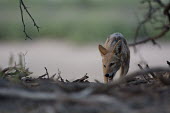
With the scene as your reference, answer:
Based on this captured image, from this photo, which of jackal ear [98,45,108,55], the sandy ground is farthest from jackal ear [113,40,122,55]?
the sandy ground

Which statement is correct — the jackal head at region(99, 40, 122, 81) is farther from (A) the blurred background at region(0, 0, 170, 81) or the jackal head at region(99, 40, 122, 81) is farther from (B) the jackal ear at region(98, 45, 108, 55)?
(A) the blurred background at region(0, 0, 170, 81)

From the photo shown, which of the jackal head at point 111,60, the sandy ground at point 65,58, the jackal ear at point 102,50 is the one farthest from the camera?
the sandy ground at point 65,58

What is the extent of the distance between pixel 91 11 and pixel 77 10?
81 centimetres

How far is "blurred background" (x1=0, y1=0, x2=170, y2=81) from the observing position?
23677 mm

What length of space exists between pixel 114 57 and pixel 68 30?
58.0 ft

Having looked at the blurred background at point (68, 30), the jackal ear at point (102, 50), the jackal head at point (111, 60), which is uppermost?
the blurred background at point (68, 30)

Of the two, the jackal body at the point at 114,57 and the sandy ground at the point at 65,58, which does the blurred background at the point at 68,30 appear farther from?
the jackal body at the point at 114,57

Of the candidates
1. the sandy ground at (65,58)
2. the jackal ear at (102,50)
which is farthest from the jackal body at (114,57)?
the sandy ground at (65,58)

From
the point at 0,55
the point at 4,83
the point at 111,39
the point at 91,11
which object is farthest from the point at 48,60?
the point at 4,83

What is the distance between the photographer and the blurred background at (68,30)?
23.7 m

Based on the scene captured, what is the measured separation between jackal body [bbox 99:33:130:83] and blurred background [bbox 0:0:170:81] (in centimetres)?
1124

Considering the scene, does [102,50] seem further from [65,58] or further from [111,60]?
[65,58]

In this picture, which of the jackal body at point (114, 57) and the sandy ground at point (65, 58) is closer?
the jackal body at point (114, 57)

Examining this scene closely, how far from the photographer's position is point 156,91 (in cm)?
543
